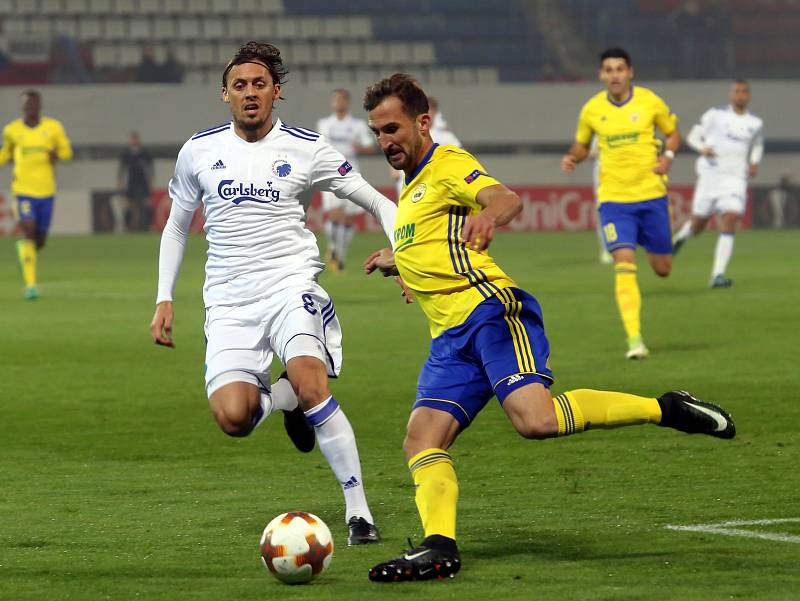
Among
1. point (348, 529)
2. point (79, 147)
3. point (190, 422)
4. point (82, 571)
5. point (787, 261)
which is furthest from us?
point (79, 147)

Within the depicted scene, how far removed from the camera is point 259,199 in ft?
21.0

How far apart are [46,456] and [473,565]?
10.8 ft

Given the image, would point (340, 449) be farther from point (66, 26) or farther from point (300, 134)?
point (66, 26)

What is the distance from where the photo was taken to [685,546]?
560cm

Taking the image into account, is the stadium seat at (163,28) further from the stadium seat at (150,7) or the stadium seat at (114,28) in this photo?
the stadium seat at (114,28)

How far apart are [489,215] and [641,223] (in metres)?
6.97

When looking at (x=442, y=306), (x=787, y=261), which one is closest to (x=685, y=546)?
(x=442, y=306)

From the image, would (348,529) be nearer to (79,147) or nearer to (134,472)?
(134,472)

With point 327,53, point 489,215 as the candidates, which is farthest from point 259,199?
point 327,53

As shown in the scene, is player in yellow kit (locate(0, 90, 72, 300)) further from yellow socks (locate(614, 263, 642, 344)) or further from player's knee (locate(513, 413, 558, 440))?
player's knee (locate(513, 413, 558, 440))

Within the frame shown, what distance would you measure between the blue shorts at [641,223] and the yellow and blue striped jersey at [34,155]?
7996 mm

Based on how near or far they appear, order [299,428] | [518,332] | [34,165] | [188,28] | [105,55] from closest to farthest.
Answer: [518,332] → [299,428] → [34,165] → [105,55] → [188,28]

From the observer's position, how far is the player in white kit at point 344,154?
2061 centimetres

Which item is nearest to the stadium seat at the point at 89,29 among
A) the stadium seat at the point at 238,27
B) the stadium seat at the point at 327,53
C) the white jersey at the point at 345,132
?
the stadium seat at the point at 238,27
